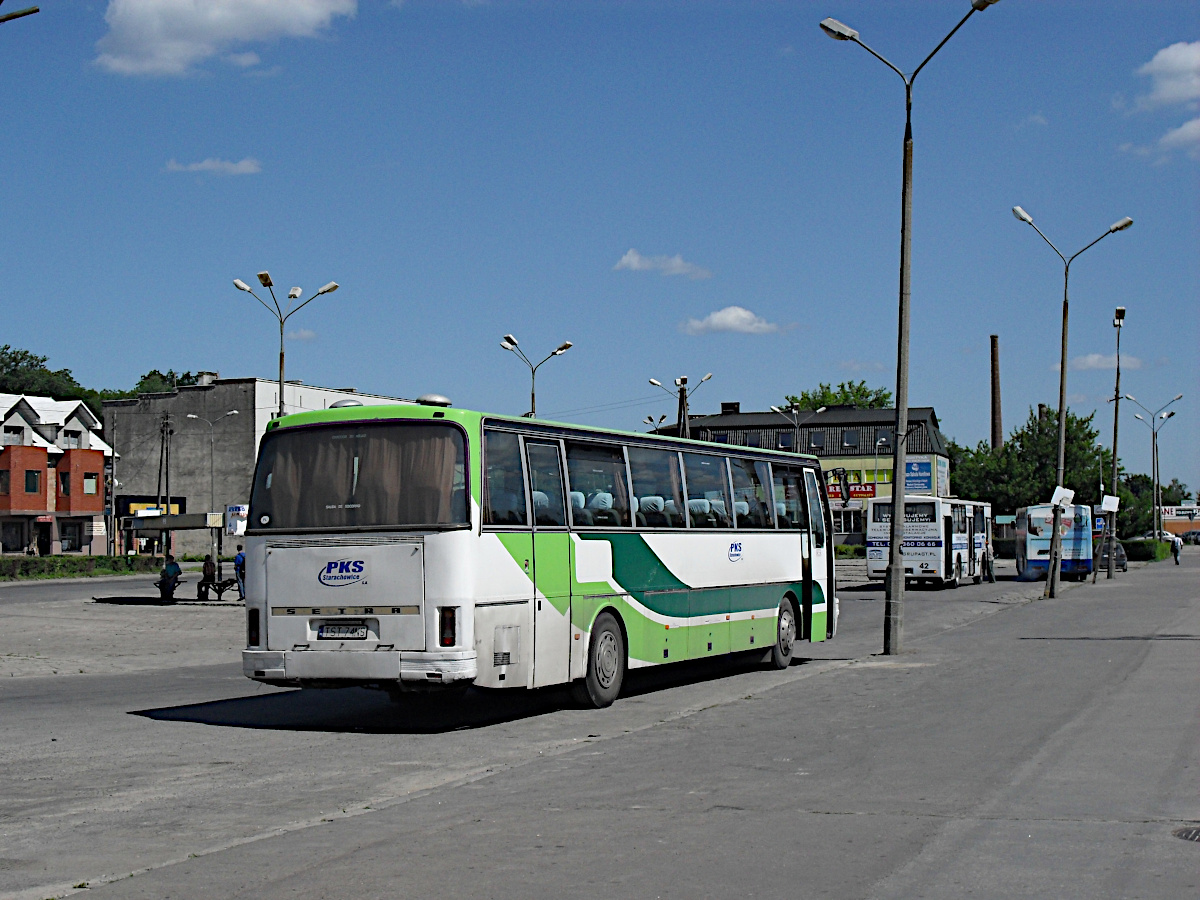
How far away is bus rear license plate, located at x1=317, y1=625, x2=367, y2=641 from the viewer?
1289cm

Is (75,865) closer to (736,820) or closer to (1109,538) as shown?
(736,820)

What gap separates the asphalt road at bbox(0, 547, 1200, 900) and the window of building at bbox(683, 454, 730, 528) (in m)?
2.11

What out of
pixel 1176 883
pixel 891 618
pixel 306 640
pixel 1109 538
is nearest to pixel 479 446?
pixel 306 640

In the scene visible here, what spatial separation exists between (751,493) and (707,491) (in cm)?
145

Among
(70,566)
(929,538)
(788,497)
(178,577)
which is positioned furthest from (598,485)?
(70,566)

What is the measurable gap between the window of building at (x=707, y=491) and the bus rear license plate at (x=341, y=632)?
5424 millimetres

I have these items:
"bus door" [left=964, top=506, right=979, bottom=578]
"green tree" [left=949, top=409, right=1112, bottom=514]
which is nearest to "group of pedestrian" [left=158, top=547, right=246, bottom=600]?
"bus door" [left=964, top=506, right=979, bottom=578]

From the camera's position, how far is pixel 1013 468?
9681 cm

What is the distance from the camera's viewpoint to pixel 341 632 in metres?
13.0

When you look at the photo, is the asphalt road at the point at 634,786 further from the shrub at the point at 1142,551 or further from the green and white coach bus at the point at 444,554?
the shrub at the point at 1142,551

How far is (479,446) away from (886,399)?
121489 millimetres

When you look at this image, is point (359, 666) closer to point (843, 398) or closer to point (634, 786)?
point (634, 786)

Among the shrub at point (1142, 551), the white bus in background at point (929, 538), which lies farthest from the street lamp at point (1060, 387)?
the shrub at point (1142, 551)

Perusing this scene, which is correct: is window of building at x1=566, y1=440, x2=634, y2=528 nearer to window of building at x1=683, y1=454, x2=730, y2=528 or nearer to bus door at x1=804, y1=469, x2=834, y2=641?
window of building at x1=683, y1=454, x2=730, y2=528
